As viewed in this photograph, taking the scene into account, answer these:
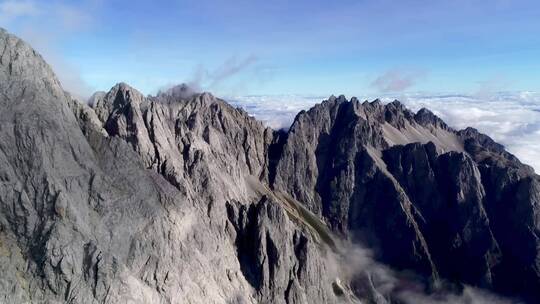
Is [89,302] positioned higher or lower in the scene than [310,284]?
higher

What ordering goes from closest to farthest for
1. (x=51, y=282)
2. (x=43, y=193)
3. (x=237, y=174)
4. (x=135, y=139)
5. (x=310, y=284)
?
(x=51, y=282), (x=43, y=193), (x=135, y=139), (x=310, y=284), (x=237, y=174)

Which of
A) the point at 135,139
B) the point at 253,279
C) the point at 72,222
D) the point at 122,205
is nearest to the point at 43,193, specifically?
the point at 72,222

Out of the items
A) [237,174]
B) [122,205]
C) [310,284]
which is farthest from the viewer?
[237,174]

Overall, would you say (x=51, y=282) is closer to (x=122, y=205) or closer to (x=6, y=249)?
(x=6, y=249)

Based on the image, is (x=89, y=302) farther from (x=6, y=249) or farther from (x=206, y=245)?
(x=206, y=245)

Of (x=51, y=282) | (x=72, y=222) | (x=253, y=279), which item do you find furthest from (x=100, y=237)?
(x=253, y=279)

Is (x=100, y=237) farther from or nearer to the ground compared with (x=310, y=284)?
farther from the ground

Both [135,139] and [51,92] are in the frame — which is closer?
[51,92]

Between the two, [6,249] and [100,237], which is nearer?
[6,249]

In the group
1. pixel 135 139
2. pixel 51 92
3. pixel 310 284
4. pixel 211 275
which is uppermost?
pixel 51 92
